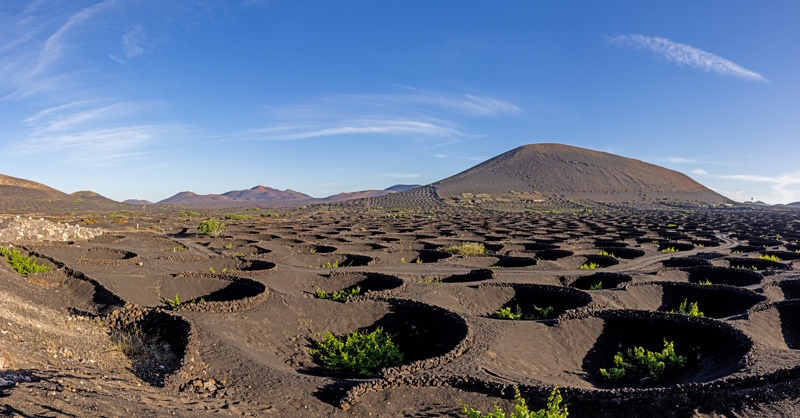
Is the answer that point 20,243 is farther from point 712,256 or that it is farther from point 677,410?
point 712,256

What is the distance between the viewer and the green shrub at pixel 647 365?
947 centimetres

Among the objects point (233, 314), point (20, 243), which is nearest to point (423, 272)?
point (233, 314)

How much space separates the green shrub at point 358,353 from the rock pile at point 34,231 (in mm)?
22447

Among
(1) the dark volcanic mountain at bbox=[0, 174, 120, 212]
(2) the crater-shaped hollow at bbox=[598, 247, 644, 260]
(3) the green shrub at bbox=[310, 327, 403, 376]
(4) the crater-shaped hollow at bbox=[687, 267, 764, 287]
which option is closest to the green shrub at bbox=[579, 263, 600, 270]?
(4) the crater-shaped hollow at bbox=[687, 267, 764, 287]

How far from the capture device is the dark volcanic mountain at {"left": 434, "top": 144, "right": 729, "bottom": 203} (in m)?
127

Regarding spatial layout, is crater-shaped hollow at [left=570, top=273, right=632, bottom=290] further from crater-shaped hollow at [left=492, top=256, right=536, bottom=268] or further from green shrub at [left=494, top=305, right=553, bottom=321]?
green shrub at [left=494, top=305, right=553, bottom=321]

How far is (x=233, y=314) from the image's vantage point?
492 inches

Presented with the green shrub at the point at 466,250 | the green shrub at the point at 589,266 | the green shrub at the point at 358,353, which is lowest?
the green shrub at the point at 358,353

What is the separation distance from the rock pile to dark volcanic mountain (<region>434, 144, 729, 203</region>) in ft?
332

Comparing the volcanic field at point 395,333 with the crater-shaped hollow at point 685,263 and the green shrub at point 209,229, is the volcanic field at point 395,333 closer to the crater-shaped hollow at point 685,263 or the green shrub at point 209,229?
the crater-shaped hollow at point 685,263

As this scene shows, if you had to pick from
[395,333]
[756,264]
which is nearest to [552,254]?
[756,264]

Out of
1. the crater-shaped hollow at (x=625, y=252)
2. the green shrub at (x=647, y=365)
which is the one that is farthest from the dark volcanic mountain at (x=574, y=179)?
the green shrub at (x=647, y=365)

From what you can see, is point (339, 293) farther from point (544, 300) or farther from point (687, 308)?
point (687, 308)

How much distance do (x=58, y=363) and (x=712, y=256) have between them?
2880 centimetres
